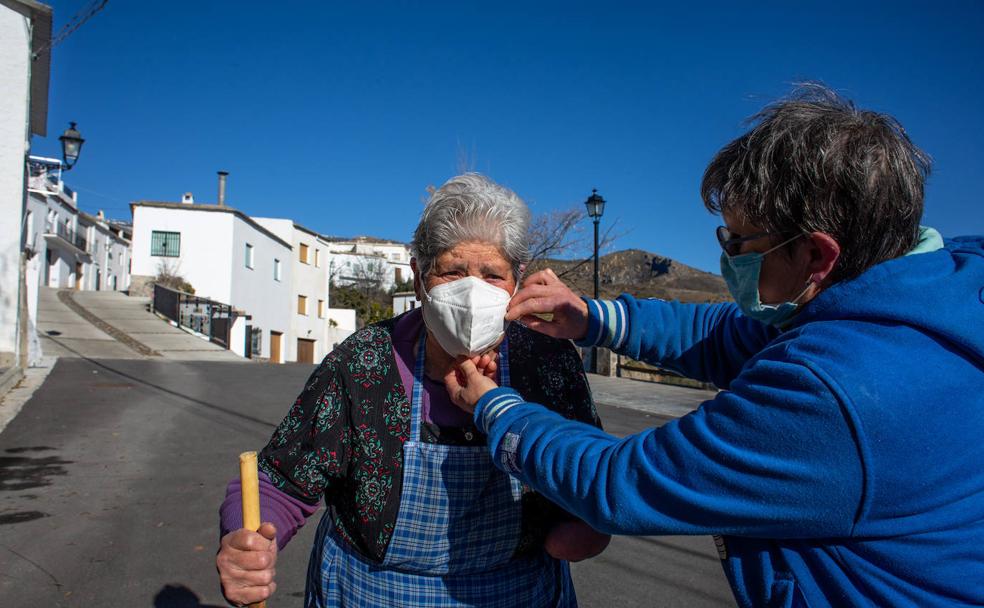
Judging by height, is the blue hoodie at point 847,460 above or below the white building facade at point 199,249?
below

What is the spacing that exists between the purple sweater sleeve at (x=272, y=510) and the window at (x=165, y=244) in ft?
114

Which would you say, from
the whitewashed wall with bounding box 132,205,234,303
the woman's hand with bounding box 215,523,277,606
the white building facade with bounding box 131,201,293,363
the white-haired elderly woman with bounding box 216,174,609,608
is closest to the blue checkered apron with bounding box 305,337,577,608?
the white-haired elderly woman with bounding box 216,174,609,608

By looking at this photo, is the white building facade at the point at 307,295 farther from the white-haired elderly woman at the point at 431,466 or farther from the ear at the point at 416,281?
the white-haired elderly woman at the point at 431,466

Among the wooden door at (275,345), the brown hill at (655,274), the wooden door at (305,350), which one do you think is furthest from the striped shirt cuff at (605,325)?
the wooden door at (305,350)

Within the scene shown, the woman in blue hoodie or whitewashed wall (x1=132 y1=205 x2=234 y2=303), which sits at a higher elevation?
whitewashed wall (x1=132 y1=205 x2=234 y2=303)

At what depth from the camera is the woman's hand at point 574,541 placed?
1.74 metres

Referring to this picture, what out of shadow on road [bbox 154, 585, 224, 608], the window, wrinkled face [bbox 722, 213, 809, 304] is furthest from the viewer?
the window

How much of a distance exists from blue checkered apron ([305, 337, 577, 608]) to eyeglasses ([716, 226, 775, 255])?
0.86m

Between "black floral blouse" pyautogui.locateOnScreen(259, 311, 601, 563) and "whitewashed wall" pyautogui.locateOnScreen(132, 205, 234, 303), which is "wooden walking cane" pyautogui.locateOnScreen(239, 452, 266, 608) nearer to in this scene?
"black floral blouse" pyautogui.locateOnScreen(259, 311, 601, 563)

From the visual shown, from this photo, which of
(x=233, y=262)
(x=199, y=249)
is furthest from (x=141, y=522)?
(x=199, y=249)

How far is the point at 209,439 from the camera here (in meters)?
7.61

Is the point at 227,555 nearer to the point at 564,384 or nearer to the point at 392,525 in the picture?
the point at 392,525

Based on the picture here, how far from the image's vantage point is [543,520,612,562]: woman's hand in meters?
1.74

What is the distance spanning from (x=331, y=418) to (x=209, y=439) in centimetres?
666
